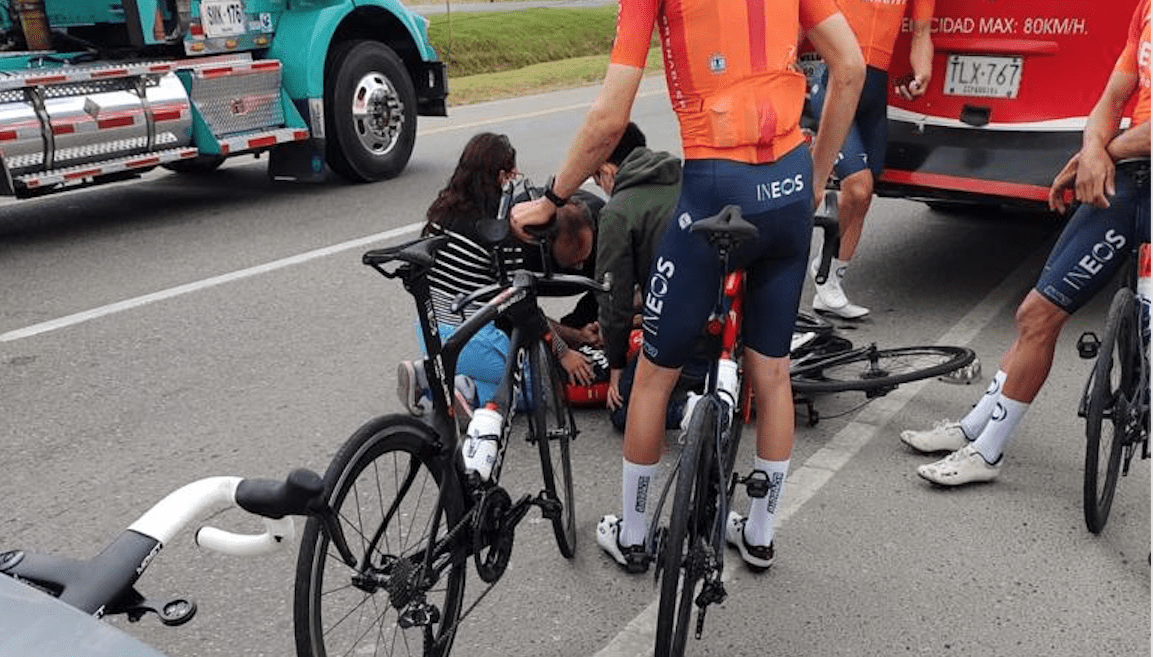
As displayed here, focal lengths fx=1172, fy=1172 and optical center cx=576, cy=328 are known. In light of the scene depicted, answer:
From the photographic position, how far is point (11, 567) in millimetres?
1859

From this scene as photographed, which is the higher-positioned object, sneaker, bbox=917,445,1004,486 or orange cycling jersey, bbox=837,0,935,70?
orange cycling jersey, bbox=837,0,935,70

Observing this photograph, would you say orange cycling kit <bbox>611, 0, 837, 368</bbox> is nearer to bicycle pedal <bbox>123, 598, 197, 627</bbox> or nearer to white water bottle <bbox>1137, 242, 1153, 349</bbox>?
white water bottle <bbox>1137, 242, 1153, 349</bbox>

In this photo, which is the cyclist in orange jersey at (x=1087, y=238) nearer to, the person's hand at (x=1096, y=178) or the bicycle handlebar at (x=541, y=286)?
the person's hand at (x=1096, y=178)

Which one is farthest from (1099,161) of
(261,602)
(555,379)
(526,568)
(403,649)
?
(261,602)

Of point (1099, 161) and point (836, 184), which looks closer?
point (1099, 161)

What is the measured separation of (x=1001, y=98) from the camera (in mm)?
6098

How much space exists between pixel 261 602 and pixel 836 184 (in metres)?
3.93

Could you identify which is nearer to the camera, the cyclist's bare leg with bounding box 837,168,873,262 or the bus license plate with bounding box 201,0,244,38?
the cyclist's bare leg with bounding box 837,168,873,262

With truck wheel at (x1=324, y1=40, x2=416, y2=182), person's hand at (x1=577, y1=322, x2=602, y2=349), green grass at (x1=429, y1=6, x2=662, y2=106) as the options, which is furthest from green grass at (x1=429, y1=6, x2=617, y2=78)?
person's hand at (x1=577, y1=322, x2=602, y2=349)

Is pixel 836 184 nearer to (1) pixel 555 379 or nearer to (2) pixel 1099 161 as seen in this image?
(2) pixel 1099 161

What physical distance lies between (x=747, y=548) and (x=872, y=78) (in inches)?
128

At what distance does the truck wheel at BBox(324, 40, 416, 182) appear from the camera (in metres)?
9.85

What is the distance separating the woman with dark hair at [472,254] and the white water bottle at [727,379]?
1456 millimetres

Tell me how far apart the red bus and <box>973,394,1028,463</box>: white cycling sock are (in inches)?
83.1
